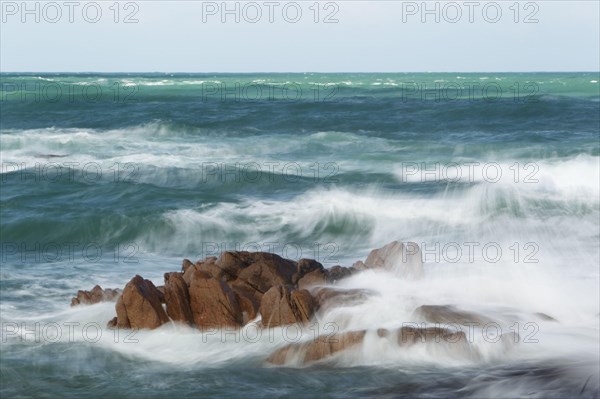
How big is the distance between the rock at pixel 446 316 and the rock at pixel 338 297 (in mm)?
683

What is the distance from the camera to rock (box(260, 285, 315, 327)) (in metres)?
9.58

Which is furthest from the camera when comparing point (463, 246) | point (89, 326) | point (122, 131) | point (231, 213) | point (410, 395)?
point (122, 131)

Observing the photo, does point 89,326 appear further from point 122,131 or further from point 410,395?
point 122,131

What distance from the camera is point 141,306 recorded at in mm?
9781

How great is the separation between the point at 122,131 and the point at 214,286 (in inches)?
1098

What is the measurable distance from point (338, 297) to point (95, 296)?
294cm

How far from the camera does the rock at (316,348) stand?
8.87 metres

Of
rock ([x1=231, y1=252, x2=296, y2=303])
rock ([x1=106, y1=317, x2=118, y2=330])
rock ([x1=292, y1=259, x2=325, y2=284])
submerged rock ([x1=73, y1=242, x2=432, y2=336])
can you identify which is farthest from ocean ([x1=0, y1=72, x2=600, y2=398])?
rock ([x1=231, y1=252, x2=296, y2=303])

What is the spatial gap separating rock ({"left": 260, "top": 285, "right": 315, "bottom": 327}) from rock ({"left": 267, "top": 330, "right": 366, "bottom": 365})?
0.54 meters

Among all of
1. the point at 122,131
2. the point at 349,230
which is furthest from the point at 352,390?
the point at 122,131

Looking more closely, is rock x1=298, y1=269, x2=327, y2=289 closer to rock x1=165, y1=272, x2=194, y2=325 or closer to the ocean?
the ocean

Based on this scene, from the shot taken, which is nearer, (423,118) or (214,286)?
(214,286)

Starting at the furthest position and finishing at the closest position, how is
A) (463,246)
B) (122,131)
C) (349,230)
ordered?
(122,131), (349,230), (463,246)

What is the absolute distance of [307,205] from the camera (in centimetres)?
1856
